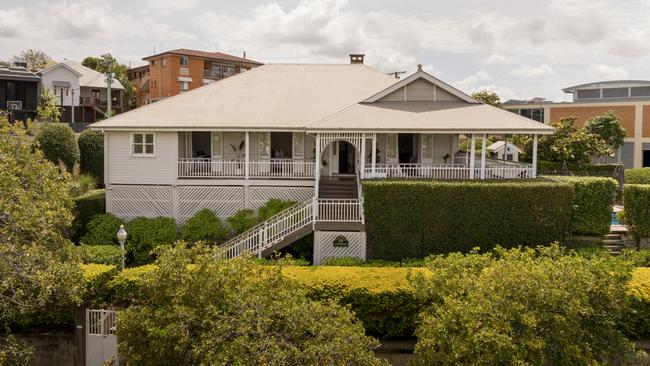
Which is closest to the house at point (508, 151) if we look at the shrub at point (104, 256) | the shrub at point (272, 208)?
the shrub at point (272, 208)

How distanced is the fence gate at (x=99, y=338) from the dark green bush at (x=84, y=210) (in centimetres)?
909

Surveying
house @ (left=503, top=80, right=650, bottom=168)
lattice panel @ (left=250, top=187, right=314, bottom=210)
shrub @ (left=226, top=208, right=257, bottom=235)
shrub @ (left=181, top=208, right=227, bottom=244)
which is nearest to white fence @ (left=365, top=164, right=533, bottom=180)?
lattice panel @ (left=250, top=187, right=314, bottom=210)

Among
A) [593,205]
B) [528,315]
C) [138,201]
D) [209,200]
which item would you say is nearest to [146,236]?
[138,201]

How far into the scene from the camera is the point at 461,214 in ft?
63.4

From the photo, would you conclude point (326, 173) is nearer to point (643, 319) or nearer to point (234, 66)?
point (643, 319)

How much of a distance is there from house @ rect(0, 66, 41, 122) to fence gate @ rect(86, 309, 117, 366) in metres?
44.6

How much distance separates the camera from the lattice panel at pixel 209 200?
23203 mm

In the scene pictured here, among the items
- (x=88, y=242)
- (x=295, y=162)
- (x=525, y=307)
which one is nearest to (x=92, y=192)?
(x=88, y=242)

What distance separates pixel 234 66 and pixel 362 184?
52.0m

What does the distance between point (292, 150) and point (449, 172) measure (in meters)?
7.51

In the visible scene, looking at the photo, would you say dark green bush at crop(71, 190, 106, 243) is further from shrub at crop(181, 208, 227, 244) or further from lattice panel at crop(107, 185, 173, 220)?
shrub at crop(181, 208, 227, 244)

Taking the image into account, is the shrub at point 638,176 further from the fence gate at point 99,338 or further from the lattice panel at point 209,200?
the fence gate at point 99,338

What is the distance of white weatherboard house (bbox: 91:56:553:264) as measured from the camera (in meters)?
20.7

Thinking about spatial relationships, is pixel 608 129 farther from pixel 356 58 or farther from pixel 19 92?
pixel 19 92
